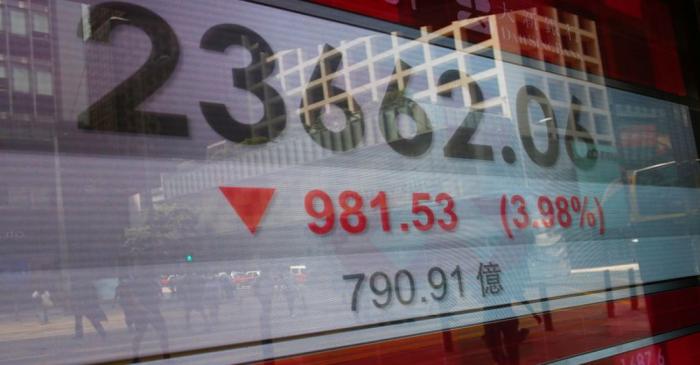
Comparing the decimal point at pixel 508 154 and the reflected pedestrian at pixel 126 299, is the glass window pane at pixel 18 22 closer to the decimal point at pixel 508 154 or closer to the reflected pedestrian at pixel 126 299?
the reflected pedestrian at pixel 126 299

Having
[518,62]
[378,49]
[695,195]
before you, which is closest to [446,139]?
[378,49]

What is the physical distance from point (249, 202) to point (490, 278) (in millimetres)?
795

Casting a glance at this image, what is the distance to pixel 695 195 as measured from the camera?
2830 mm

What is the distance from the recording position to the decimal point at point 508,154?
2.05 m

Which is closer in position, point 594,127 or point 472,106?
point 472,106

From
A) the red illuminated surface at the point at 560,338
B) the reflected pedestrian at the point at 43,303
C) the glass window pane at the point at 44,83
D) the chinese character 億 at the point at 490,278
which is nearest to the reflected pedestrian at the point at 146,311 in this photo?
the reflected pedestrian at the point at 43,303

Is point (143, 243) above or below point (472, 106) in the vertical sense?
below

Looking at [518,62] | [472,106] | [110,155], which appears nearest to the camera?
[110,155]

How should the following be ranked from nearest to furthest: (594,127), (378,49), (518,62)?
(378,49) < (518,62) < (594,127)

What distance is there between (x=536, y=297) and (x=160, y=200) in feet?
3.97

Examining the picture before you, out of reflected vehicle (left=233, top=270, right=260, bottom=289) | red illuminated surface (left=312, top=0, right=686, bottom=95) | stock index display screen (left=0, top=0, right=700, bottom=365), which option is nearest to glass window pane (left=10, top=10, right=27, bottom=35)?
stock index display screen (left=0, top=0, right=700, bottom=365)

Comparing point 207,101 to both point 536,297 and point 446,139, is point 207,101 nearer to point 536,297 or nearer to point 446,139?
point 446,139

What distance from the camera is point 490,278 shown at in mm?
1915

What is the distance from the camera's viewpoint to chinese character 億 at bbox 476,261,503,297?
1.89 meters
